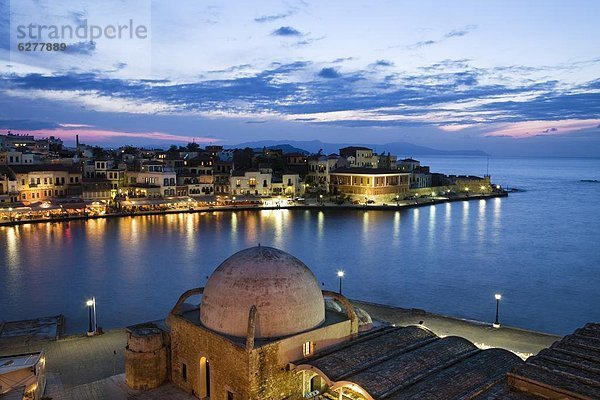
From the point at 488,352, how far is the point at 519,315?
13776 mm

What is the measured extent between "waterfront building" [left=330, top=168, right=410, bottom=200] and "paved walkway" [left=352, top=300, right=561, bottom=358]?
45205mm

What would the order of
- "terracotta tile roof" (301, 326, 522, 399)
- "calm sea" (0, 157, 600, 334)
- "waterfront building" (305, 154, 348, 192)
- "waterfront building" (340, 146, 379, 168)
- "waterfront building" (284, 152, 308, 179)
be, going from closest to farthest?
"terracotta tile roof" (301, 326, 522, 399)
"calm sea" (0, 157, 600, 334)
"waterfront building" (305, 154, 348, 192)
"waterfront building" (284, 152, 308, 179)
"waterfront building" (340, 146, 379, 168)

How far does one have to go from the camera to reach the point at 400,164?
79.8 metres

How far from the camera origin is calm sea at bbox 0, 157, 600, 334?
80.3 feet

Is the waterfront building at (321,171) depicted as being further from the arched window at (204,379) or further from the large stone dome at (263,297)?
the arched window at (204,379)

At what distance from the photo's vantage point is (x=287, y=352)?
11.0 meters

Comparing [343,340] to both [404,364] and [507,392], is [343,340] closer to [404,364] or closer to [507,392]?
[404,364]

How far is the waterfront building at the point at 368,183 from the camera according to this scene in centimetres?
6450

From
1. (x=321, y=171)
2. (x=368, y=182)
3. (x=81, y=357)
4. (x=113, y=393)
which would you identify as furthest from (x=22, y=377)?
(x=321, y=171)

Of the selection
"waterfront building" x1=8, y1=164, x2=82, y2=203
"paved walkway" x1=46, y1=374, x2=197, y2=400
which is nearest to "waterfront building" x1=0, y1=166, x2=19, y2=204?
"waterfront building" x1=8, y1=164, x2=82, y2=203

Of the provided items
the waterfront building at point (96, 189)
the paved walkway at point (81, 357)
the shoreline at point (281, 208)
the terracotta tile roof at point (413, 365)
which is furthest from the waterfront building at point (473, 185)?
the terracotta tile roof at point (413, 365)

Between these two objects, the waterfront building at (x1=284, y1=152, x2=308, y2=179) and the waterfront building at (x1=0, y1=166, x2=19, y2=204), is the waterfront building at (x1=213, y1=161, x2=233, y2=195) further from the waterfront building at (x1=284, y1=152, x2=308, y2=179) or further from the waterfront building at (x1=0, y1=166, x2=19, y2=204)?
the waterfront building at (x1=0, y1=166, x2=19, y2=204)

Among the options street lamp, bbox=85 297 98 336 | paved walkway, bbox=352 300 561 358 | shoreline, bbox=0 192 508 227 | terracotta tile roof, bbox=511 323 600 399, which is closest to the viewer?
terracotta tile roof, bbox=511 323 600 399

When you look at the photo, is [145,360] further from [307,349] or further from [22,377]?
[307,349]
